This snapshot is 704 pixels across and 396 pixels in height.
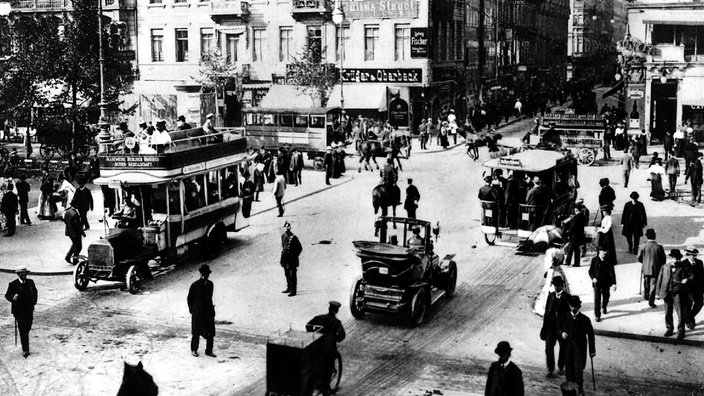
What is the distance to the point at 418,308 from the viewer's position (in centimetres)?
1545

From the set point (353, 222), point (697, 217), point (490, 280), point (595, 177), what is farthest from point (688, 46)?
point (490, 280)

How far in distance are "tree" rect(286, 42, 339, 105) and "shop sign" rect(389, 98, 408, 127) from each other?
3988 mm

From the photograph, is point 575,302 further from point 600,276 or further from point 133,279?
point 133,279

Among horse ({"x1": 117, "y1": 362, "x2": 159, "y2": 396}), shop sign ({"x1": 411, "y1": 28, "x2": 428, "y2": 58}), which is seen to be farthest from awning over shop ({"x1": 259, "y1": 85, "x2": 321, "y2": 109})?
horse ({"x1": 117, "y1": 362, "x2": 159, "y2": 396})

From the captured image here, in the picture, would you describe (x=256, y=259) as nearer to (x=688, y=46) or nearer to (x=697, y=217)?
(x=697, y=217)

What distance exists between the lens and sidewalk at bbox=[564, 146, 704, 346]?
49.3ft

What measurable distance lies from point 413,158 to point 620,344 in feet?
86.3

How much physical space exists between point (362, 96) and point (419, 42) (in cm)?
469

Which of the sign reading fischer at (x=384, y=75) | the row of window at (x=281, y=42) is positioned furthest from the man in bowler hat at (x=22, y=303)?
the sign reading fischer at (x=384, y=75)

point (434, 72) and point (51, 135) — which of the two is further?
point (434, 72)

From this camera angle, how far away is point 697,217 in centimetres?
2514

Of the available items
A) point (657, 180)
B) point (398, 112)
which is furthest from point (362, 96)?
point (657, 180)

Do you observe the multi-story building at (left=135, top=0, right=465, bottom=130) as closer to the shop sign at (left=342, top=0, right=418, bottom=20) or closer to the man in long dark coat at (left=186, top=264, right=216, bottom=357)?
the shop sign at (left=342, top=0, right=418, bottom=20)

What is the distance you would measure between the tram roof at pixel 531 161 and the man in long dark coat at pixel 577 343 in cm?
920
